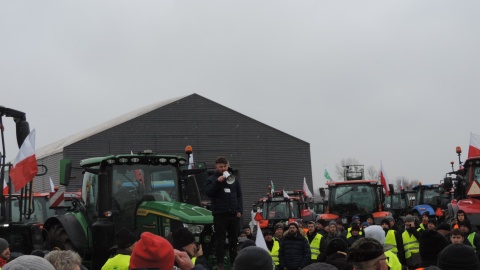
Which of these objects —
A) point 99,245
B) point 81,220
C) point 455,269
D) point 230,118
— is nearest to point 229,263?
point 99,245

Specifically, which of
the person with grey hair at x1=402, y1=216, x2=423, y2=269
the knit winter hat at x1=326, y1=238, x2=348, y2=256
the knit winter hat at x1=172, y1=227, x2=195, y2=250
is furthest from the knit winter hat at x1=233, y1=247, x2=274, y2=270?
the person with grey hair at x1=402, y1=216, x2=423, y2=269

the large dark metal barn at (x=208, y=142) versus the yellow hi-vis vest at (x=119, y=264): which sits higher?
the large dark metal barn at (x=208, y=142)

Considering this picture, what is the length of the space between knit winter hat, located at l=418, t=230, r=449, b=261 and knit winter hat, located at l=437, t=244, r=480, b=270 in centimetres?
A: 245

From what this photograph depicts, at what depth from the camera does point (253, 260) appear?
4.24 meters

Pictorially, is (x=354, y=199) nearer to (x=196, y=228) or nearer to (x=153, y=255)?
(x=196, y=228)

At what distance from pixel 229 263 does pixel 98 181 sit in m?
2.48

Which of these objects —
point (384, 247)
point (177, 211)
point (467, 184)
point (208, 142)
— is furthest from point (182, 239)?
point (208, 142)

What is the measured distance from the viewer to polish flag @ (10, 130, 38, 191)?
38.5 feet

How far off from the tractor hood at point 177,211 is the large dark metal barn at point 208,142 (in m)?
28.6

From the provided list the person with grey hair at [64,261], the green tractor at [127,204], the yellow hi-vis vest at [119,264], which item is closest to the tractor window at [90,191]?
the green tractor at [127,204]

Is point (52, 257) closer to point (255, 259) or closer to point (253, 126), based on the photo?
point (255, 259)

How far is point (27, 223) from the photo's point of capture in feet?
38.8

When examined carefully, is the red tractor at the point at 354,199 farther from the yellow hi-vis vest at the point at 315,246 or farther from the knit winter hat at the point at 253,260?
the knit winter hat at the point at 253,260

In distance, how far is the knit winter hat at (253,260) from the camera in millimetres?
4234
